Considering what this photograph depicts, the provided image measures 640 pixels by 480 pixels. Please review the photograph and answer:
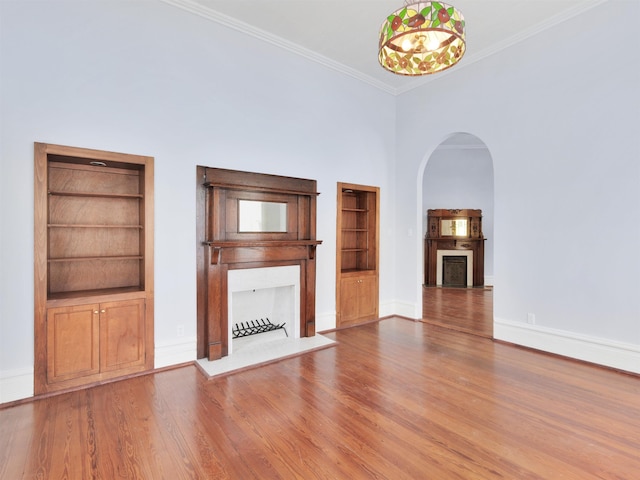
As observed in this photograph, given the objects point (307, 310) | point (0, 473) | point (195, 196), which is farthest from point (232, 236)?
point (0, 473)

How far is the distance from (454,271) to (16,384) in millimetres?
8347

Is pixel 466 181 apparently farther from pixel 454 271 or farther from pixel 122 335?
pixel 122 335

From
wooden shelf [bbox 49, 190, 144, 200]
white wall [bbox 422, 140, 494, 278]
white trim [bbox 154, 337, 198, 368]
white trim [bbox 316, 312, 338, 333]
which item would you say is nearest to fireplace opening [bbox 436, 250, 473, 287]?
white wall [bbox 422, 140, 494, 278]

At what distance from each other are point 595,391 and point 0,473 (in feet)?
14.3

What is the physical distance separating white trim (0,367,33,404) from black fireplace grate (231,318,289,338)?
6.22 ft

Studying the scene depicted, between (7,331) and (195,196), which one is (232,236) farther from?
(7,331)

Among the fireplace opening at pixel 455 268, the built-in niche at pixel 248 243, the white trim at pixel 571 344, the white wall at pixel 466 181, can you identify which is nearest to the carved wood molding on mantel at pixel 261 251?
the built-in niche at pixel 248 243

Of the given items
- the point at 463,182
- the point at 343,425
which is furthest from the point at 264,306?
the point at 463,182

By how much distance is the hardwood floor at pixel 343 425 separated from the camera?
1.94 m

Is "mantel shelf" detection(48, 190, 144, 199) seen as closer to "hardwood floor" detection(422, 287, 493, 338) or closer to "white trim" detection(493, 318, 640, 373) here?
"hardwood floor" detection(422, 287, 493, 338)

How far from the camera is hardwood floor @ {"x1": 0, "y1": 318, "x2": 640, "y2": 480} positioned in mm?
Answer: 1939

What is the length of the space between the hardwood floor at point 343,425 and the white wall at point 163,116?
28.1 inches

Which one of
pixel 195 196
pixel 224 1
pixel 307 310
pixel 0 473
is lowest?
pixel 0 473

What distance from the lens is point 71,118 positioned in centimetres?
290
